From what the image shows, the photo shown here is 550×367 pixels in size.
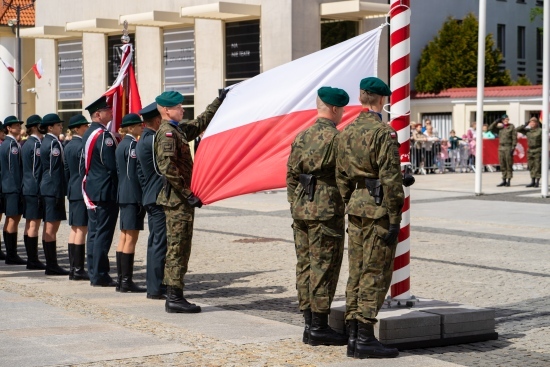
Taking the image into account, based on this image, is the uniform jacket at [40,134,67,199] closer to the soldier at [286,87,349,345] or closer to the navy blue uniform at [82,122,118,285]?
the navy blue uniform at [82,122,118,285]

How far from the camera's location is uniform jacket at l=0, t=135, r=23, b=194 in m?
13.7

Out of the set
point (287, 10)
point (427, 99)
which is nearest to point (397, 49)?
point (287, 10)

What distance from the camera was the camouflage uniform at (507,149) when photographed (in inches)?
1120

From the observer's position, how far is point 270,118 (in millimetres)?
9461

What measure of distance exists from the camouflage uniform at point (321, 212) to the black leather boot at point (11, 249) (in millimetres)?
6626

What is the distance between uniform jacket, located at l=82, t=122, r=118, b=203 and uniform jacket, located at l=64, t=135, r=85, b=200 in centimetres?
33

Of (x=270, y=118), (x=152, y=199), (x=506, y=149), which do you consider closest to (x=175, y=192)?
(x=152, y=199)

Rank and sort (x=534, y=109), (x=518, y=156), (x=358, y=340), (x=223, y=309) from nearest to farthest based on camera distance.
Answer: (x=358, y=340) < (x=223, y=309) < (x=518, y=156) < (x=534, y=109)

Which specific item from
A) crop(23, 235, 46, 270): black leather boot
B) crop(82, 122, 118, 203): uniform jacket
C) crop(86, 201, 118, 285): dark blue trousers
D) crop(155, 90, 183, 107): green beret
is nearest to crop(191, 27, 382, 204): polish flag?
crop(155, 90, 183, 107): green beret

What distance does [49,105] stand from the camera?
42062 mm

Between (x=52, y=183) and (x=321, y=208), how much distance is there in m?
5.52

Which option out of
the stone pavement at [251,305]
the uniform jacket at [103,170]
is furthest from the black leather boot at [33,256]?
the uniform jacket at [103,170]

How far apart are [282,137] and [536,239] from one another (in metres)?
7.91

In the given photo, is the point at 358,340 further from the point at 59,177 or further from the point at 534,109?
the point at 534,109
